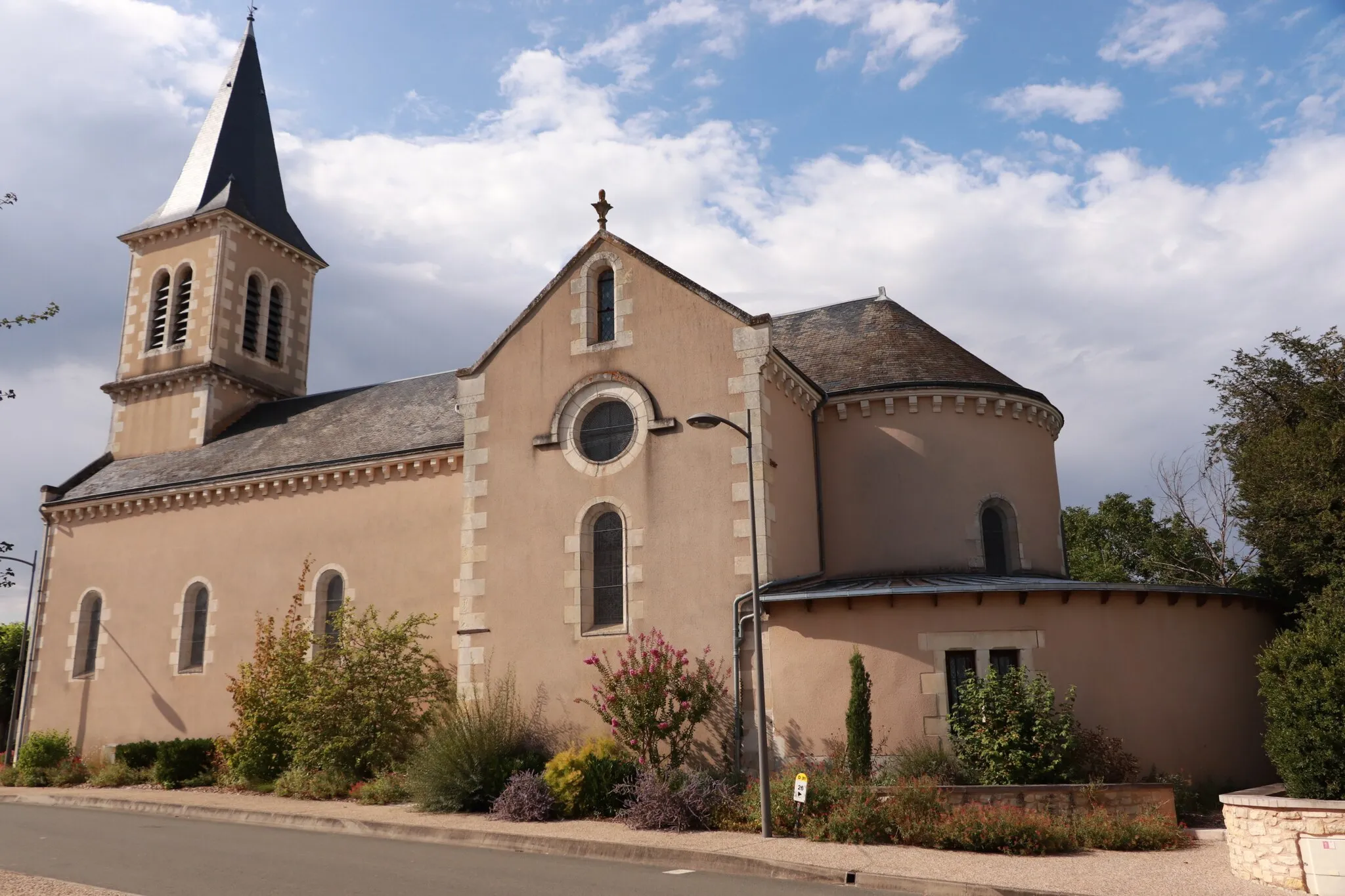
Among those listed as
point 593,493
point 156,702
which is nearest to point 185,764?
point 156,702

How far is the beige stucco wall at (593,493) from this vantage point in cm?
1656

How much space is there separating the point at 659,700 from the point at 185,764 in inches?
439

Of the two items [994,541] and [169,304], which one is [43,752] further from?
[994,541]

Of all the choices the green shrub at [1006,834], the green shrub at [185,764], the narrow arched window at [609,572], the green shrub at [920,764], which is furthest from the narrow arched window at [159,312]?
the green shrub at [1006,834]

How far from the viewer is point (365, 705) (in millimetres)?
18000

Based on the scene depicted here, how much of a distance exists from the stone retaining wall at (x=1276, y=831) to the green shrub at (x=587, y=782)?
7.95m

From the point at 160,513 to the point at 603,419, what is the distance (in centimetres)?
1297

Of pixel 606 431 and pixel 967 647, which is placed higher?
pixel 606 431

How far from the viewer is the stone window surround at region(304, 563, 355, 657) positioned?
21.6 m

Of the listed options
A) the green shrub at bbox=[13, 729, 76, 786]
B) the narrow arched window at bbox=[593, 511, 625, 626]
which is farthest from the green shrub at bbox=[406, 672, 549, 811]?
the green shrub at bbox=[13, 729, 76, 786]

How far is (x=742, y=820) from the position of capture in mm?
13578

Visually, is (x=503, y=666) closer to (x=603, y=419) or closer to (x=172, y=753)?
(x=603, y=419)

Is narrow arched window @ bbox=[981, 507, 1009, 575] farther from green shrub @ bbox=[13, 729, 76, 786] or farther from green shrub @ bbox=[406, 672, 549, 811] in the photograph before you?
green shrub @ bbox=[13, 729, 76, 786]

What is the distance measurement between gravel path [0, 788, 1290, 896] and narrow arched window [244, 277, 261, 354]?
1773 centimetres
